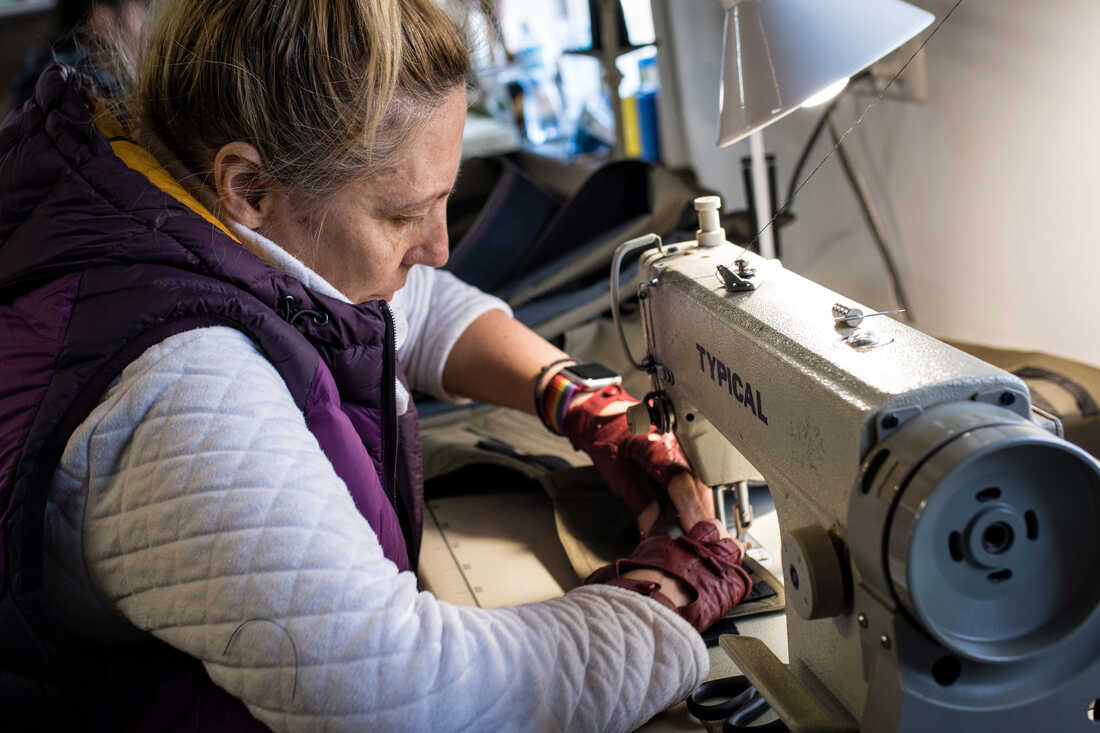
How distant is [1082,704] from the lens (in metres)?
0.79

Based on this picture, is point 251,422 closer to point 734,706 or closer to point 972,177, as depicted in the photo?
point 734,706

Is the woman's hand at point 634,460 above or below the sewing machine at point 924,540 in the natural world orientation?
below

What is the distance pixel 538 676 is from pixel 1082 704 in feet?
1.41

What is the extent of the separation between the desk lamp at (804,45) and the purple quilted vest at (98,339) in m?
0.47

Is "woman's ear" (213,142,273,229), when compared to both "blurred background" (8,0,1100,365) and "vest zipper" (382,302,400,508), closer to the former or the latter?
"vest zipper" (382,302,400,508)

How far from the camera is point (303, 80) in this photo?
1.06 metres

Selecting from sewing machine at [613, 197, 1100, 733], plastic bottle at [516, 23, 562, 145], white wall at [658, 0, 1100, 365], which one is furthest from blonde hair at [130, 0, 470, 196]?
plastic bottle at [516, 23, 562, 145]

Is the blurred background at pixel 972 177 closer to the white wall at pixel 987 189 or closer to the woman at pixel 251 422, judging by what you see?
the white wall at pixel 987 189

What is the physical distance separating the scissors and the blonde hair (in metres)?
0.62

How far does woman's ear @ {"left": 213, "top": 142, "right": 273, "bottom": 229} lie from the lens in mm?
1095

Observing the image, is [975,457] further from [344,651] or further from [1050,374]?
[1050,374]

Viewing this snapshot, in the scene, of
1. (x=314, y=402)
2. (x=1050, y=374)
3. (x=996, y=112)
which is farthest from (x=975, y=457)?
(x=996, y=112)

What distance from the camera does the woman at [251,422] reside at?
0.87m

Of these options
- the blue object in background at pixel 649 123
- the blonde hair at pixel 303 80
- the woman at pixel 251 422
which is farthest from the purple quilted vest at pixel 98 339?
the blue object in background at pixel 649 123
